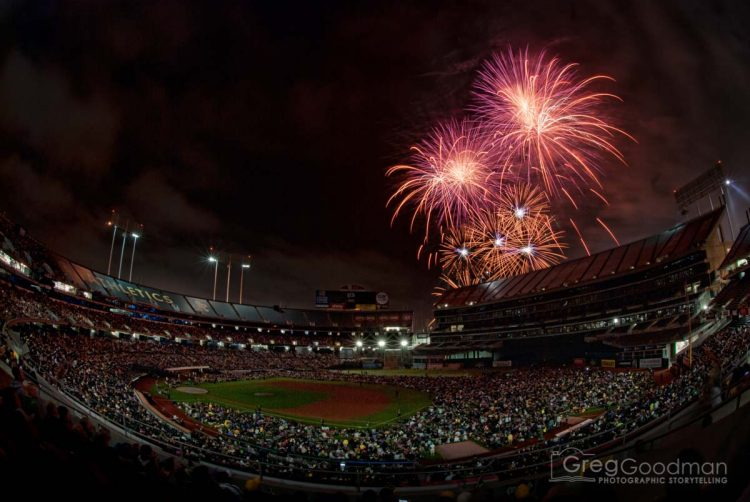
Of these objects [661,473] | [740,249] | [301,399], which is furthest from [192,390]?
[740,249]

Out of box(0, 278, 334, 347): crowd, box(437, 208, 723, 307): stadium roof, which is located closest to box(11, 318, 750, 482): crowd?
box(0, 278, 334, 347): crowd

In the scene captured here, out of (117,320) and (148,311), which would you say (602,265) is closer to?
(117,320)

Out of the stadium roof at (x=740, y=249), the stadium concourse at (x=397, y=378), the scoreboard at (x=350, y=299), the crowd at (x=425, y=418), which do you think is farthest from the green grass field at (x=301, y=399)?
the scoreboard at (x=350, y=299)

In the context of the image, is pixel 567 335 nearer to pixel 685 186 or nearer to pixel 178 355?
pixel 685 186

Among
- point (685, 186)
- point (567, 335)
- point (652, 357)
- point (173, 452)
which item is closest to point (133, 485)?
point (173, 452)

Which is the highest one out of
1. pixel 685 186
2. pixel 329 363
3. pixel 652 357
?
pixel 685 186

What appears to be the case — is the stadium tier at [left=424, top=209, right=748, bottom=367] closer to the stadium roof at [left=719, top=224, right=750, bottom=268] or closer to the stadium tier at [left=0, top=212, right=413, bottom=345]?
the stadium roof at [left=719, top=224, right=750, bottom=268]
